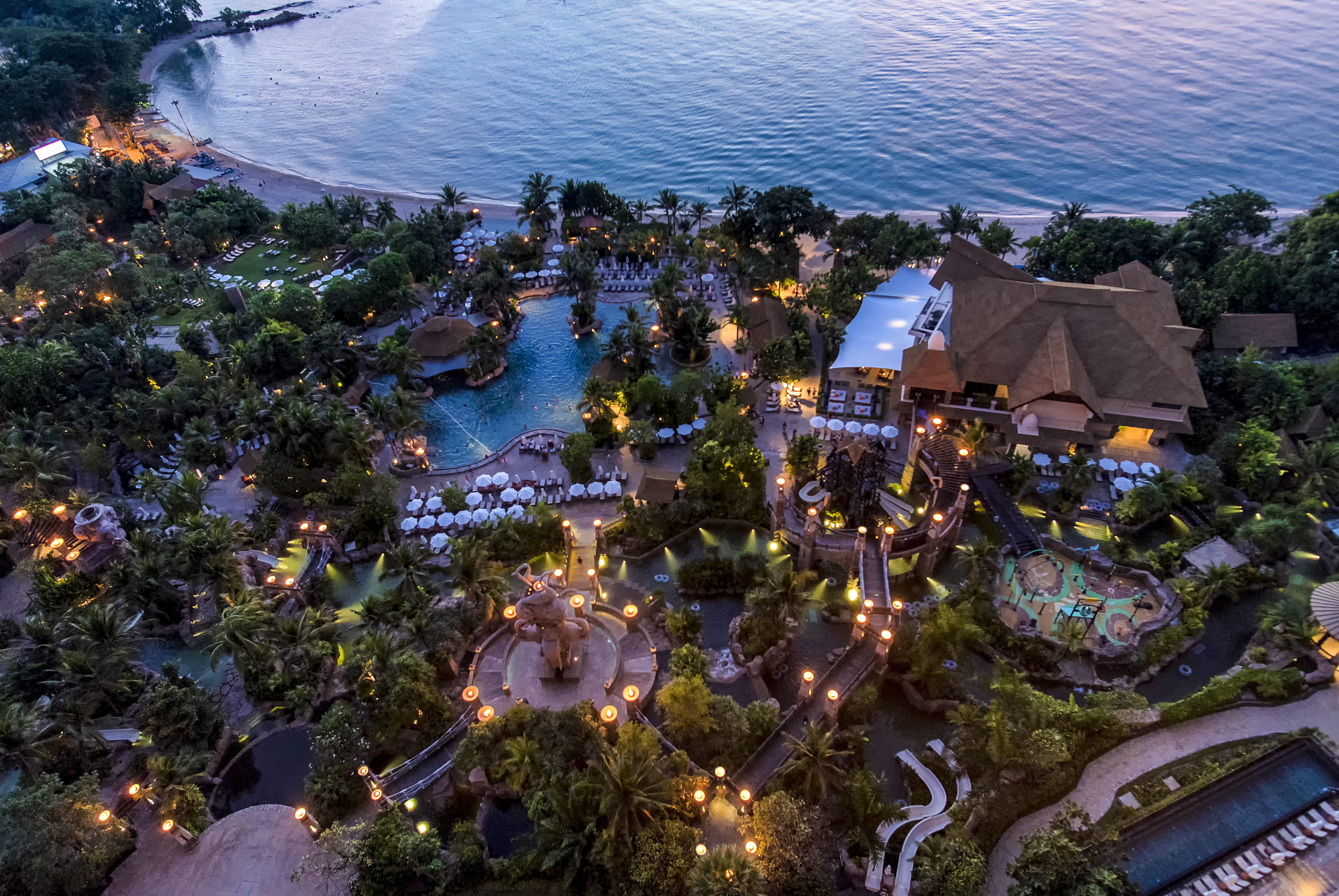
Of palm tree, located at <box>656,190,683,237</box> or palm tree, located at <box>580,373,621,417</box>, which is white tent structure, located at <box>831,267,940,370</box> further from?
palm tree, located at <box>656,190,683,237</box>

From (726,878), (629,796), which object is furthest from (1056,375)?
(629,796)

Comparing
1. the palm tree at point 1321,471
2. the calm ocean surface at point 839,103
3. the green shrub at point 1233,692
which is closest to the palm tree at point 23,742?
the green shrub at point 1233,692

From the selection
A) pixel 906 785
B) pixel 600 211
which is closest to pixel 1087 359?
pixel 906 785

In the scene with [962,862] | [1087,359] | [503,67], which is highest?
[503,67]

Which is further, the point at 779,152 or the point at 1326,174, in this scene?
the point at 779,152

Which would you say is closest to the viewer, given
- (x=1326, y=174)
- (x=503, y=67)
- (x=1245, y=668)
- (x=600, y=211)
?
(x=1245, y=668)

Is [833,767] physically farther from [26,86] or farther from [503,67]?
[503,67]
